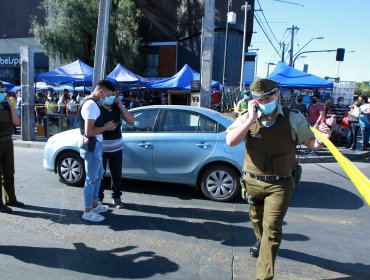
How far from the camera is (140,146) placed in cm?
619

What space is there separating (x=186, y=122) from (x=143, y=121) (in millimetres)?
766

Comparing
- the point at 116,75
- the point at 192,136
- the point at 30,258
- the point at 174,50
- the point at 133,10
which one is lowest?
the point at 30,258

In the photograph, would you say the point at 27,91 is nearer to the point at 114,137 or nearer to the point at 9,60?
the point at 114,137

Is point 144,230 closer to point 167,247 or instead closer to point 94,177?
point 167,247

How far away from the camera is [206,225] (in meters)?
4.95

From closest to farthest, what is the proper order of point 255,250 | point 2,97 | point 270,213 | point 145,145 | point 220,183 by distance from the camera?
1. point 270,213
2. point 255,250
3. point 2,97
4. point 220,183
5. point 145,145

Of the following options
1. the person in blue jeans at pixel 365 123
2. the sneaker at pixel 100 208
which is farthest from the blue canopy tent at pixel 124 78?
the sneaker at pixel 100 208

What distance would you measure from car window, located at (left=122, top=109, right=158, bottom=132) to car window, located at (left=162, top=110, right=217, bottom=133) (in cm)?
22

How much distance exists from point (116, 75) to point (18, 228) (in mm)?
12667

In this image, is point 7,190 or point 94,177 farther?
point 7,190

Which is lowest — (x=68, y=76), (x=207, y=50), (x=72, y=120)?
(x=72, y=120)

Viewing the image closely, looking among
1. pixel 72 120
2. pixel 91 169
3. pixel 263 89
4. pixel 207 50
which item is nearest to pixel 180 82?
pixel 72 120

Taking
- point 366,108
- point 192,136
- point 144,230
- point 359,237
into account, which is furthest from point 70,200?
point 366,108

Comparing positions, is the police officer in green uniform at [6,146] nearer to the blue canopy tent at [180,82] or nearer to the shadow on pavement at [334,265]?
the shadow on pavement at [334,265]
